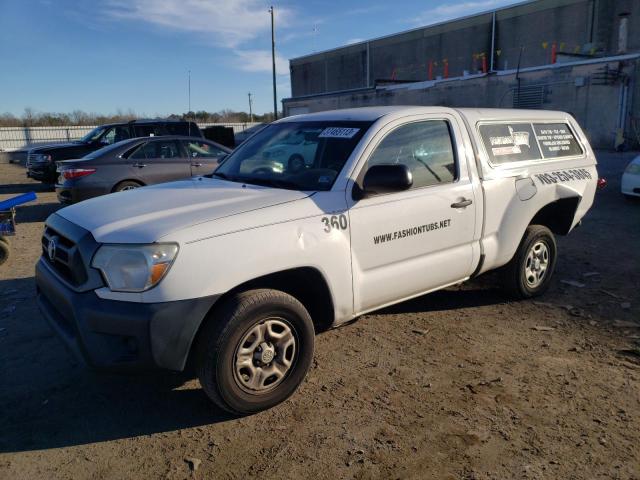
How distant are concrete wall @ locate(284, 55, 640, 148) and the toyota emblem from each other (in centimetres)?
1988

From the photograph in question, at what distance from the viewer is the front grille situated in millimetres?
2945

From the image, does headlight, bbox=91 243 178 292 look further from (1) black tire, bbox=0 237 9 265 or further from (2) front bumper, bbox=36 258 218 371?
(1) black tire, bbox=0 237 9 265

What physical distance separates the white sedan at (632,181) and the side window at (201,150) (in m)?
7.89

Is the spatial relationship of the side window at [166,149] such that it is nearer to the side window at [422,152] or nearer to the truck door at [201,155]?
the truck door at [201,155]

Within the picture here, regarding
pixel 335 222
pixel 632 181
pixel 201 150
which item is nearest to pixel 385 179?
pixel 335 222

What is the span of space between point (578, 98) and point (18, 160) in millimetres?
25563

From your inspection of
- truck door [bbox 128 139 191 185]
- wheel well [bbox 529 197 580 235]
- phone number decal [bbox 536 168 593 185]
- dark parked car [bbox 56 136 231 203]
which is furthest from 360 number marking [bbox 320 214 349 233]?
truck door [bbox 128 139 191 185]

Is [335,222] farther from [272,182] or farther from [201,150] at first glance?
[201,150]

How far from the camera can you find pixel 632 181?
9.73 meters

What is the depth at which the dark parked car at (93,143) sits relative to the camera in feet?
45.0

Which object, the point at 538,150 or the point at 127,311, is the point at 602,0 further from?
the point at 127,311

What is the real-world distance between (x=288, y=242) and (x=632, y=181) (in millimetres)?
9017

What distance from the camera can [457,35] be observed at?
44.2 m

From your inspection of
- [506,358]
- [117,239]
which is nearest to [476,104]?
[506,358]
